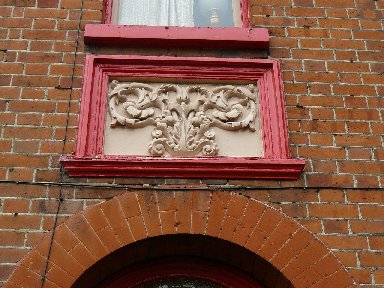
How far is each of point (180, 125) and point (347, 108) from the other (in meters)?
1.32

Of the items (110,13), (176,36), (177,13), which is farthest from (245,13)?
(110,13)

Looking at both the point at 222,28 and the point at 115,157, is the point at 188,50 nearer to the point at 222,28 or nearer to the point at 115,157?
the point at 222,28

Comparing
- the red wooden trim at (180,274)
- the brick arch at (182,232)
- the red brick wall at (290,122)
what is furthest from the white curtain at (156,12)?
the red wooden trim at (180,274)

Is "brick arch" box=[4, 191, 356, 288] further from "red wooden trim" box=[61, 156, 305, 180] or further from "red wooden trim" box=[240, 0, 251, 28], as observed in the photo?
"red wooden trim" box=[240, 0, 251, 28]

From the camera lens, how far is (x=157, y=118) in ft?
15.0

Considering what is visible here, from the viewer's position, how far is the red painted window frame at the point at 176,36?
4.85 m

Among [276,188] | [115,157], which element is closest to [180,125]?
[115,157]

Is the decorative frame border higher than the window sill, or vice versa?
the window sill

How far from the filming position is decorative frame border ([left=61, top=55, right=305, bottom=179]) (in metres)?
4.29

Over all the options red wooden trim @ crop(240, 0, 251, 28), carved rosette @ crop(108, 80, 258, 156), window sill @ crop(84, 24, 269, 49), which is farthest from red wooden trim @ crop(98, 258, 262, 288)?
red wooden trim @ crop(240, 0, 251, 28)

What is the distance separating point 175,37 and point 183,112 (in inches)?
26.9

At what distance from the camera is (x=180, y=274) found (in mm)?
4391

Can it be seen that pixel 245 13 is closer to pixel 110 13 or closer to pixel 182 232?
pixel 110 13

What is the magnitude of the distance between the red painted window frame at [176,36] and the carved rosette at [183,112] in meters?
0.37
